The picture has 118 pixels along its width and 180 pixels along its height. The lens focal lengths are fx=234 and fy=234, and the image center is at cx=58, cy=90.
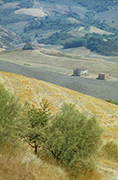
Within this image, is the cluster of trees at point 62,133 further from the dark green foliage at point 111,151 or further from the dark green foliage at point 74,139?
the dark green foliage at point 111,151

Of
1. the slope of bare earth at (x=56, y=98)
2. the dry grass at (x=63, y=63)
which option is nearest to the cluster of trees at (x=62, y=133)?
the slope of bare earth at (x=56, y=98)

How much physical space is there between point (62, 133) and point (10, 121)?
2.73 m

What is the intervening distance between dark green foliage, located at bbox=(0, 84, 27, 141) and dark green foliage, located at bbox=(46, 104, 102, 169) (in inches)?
59.4

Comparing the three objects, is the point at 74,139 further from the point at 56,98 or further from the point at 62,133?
the point at 56,98

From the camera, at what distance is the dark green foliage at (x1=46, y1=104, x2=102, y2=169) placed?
11.8 meters

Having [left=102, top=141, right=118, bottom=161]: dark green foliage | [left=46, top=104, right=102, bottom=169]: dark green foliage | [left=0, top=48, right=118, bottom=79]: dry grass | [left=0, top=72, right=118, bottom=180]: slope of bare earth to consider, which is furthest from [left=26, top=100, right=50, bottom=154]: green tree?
[left=0, top=48, right=118, bottom=79]: dry grass

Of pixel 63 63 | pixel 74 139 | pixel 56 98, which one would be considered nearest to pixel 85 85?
pixel 56 98

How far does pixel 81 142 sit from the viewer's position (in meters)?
12.2

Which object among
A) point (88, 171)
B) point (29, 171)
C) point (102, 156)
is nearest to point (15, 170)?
point (29, 171)

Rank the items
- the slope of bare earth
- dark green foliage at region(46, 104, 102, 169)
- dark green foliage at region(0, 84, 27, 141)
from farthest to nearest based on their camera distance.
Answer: the slope of bare earth < dark green foliage at region(46, 104, 102, 169) < dark green foliage at region(0, 84, 27, 141)

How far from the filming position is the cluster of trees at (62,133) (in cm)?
1166

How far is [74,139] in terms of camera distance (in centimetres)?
1209

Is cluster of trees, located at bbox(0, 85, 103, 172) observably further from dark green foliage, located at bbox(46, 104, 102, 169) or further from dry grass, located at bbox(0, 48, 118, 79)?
dry grass, located at bbox(0, 48, 118, 79)

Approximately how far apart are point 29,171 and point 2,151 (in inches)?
74.4
